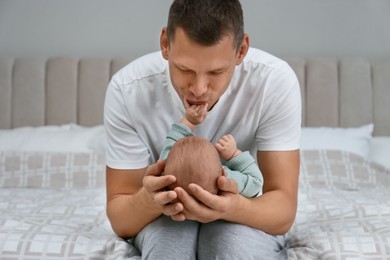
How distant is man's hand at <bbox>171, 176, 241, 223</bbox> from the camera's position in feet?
4.26

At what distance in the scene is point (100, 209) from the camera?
213cm

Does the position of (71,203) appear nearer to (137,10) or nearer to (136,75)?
(136,75)

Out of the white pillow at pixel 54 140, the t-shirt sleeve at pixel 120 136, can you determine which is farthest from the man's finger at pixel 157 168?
the white pillow at pixel 54 140

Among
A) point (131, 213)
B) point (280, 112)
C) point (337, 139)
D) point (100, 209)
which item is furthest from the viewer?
point (337, 139)

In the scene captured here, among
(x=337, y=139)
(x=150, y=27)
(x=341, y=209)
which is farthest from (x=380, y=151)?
(x=150, y=27)

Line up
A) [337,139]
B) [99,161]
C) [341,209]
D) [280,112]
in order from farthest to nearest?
[337,139]
[99,161]
[341,209]
[280,112]

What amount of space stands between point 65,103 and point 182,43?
1.86 m

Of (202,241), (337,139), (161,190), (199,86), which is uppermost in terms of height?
(199,86)

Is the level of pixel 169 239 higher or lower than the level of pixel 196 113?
lower

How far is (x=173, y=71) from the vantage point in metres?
1.43

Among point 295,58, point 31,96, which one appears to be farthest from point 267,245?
point 31,96

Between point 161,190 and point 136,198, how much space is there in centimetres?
15

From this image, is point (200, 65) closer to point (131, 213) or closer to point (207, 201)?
point (207, 201)

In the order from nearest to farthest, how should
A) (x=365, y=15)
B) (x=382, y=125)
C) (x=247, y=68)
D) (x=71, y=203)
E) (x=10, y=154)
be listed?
(x=247, y=68) → (x=71, y=203) → (x=10, y=154) → (x=382, y=125) → (x=365, y=15)
